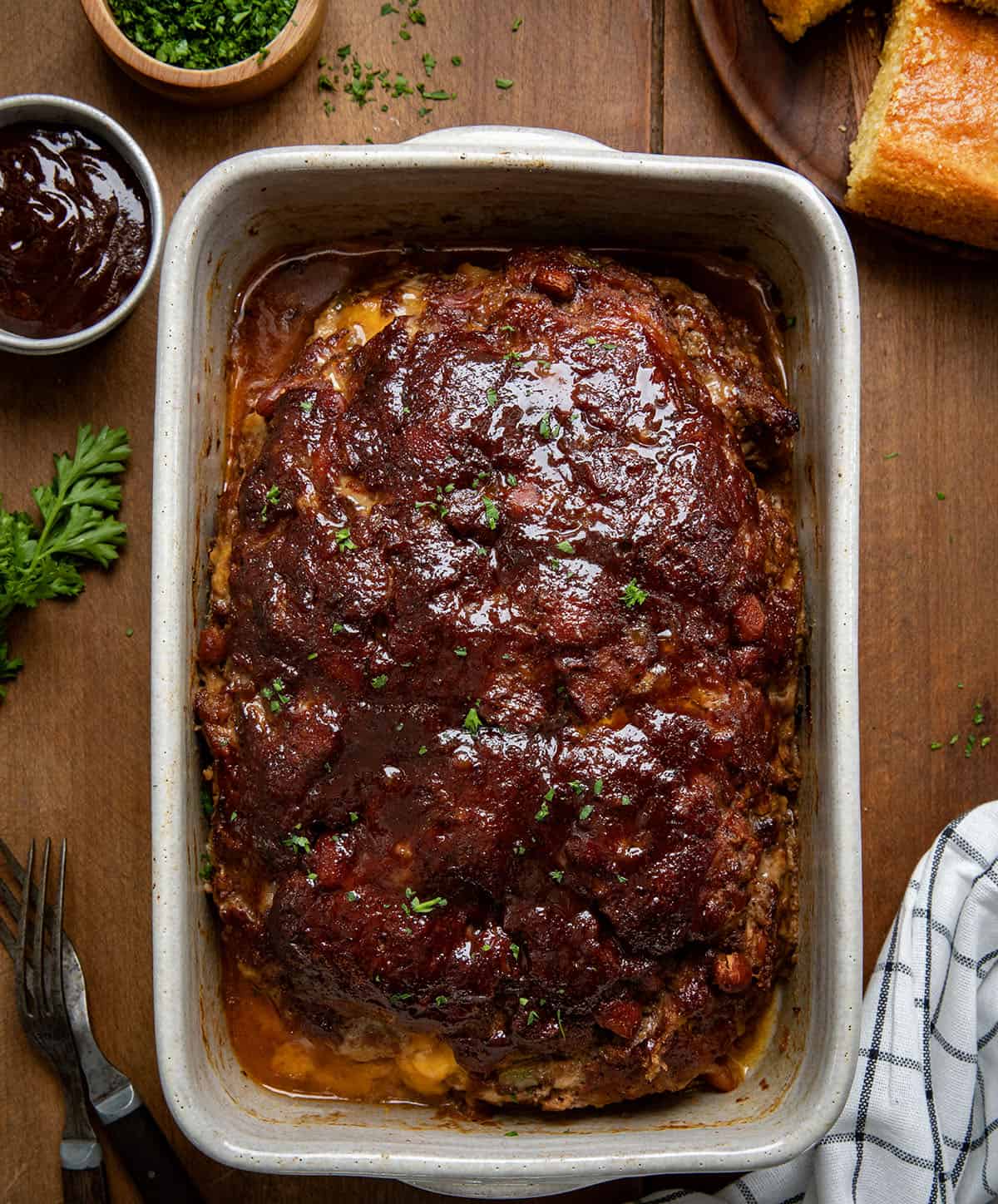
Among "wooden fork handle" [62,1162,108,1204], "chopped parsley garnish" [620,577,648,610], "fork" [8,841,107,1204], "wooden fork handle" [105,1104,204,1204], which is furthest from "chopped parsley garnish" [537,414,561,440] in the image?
"wooden fork handle" [62,1162,108,1204]

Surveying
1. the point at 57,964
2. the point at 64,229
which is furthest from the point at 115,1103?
the point at 64,229

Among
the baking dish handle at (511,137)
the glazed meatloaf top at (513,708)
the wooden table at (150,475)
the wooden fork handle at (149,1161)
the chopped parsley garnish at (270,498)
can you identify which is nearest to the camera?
the glazed meatloaf top at (513,708)

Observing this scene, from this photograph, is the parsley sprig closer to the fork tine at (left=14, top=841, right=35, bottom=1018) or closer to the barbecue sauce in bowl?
the barbecue sauce in bowl

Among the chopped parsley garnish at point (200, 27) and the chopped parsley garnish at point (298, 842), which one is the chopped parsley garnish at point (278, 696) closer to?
the chopped parsley garnish at point (298, 842)

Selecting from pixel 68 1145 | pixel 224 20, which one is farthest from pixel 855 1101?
pixel 224 20

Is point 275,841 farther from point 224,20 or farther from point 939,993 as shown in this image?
point 224,20

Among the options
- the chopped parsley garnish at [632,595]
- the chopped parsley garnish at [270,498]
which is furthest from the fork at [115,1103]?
the chopped parsley garnish at [632,595]

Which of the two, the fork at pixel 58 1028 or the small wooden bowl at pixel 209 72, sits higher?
the small wooden bowl at pixel 209 72

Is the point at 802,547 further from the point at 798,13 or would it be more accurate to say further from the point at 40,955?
the point at 40,955
